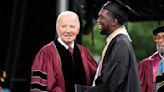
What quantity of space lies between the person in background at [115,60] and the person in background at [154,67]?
806 millimetres

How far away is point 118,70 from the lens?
719cm

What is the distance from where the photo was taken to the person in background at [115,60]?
7.20 meters

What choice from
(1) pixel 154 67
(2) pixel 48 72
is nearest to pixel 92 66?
(2) pixel 48 72

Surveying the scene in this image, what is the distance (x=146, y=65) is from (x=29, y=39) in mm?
4629

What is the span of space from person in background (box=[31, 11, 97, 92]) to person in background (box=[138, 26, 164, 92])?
562mm

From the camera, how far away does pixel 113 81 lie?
7199 millimetres

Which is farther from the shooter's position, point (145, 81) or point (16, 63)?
point (16, 63)

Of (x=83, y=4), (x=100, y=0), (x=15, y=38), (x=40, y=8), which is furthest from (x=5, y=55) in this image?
(x=100, y=0)

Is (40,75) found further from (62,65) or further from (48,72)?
(62,65)

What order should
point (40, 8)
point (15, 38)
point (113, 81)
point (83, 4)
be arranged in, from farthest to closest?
point (15, 38) → point (40, 8) → point (83, 4) → point (113, 81)

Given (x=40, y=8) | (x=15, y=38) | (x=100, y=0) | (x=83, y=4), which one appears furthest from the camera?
(x=15, y=38)

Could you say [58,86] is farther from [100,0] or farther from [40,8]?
[40,8]

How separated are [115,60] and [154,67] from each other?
120 cm

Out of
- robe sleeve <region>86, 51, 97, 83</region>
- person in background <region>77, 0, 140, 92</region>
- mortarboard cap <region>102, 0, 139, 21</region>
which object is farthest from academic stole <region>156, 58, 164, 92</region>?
person in background <region>77, 0, 140, 92</region>
